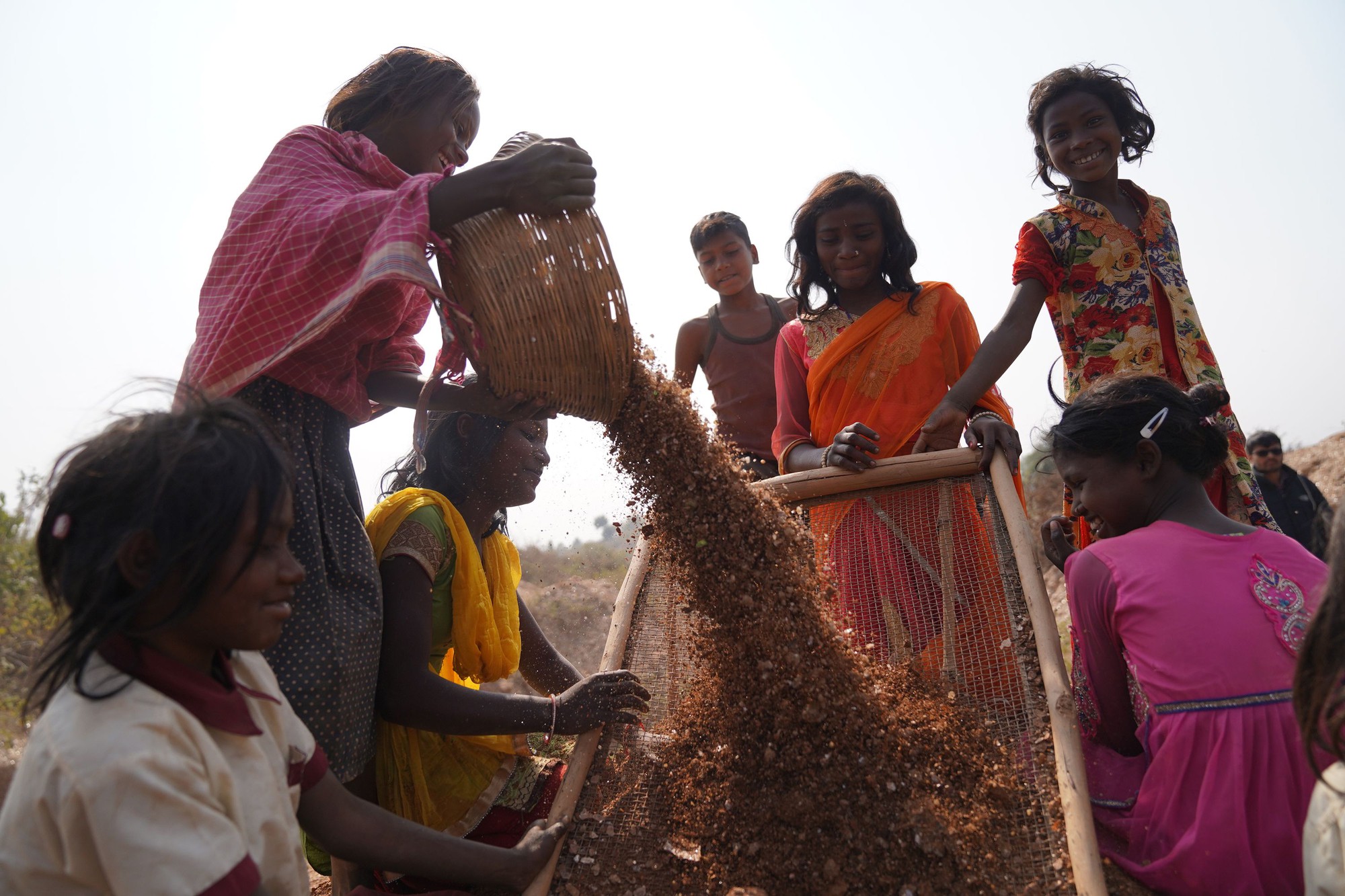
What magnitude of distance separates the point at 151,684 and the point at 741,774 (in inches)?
51.5

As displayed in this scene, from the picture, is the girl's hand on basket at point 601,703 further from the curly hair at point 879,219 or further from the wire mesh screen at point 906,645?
the curly hair at point 879,219

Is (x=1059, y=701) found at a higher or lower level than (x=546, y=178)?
lower

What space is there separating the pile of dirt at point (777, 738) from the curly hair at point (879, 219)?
1.09m

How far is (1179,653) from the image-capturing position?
1785mm

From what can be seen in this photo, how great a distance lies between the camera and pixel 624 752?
7.43 ft

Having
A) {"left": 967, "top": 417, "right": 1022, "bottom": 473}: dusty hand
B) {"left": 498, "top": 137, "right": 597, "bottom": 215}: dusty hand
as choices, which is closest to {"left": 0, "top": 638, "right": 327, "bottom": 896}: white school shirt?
{"left": 498, "top": 137, "right": 597, "bottom": 215}: dusty hand

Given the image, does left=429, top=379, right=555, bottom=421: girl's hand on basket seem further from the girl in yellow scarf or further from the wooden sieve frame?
the wooden sieve frame

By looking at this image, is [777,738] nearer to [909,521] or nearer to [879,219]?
[909,521]

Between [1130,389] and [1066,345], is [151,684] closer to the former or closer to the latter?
[1130,389]

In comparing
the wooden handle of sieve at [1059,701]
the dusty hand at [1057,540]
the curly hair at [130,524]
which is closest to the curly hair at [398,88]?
the curly hair at [130,524]

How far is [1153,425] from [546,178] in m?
1.50

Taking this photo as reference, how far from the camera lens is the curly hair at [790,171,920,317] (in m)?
3.10

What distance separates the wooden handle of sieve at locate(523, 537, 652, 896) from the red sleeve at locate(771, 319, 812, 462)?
0.71m

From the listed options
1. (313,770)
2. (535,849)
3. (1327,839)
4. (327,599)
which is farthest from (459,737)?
(1327,839)
